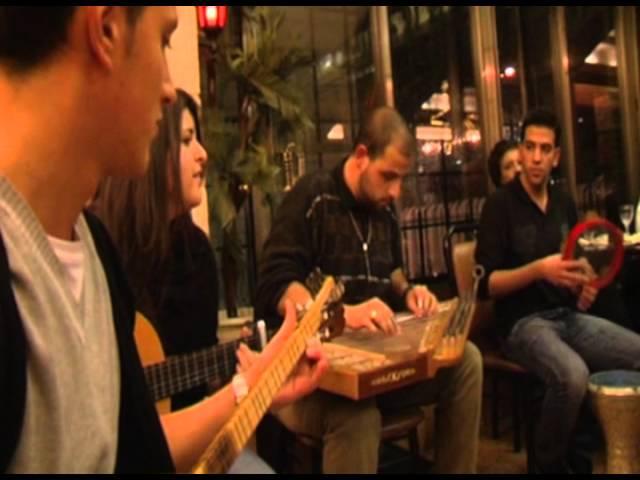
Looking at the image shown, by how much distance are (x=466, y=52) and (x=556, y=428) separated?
295cm

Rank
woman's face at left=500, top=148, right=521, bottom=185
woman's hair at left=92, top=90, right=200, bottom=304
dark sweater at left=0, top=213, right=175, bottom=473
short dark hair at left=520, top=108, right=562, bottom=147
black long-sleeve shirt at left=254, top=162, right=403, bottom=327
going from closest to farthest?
dark sweater at left=0, top=213, right=175, bottom=473 → woman's hair at left=92, top=90, right=200, bottom=304 → black long-sleeve shirt at left=254, top=162, right=403, bottom=327 → short dark hair at left=520, top=108, right=562, bottom=147 → woman's face at left=500, top=148, right=521, bottom=185

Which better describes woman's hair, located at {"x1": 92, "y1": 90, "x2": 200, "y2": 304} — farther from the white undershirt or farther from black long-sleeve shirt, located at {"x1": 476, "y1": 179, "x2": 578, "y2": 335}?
black long-sleeve shirt, located at {"x1": 476, "y1": 179, "x2": 578, "y2": 335}

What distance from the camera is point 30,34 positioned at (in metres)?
0.60

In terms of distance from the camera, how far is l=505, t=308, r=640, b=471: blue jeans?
2.28 m

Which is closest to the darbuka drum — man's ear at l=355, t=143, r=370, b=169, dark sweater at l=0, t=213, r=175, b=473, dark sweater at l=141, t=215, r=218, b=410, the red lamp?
man's ear at l=355, t=143, r=370, b=169

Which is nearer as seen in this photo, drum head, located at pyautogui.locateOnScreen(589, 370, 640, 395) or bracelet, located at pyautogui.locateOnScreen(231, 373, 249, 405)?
bracelet, located at pyautogui.locateOnScreen(231, 373, 249, 405)

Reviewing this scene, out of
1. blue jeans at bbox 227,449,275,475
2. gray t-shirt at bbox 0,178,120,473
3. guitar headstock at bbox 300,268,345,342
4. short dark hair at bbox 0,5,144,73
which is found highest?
short dark hair at bbox 0,5,144,73

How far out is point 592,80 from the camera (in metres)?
4.73

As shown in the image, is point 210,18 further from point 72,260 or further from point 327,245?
point 72,260

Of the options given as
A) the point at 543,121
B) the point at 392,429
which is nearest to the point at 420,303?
the point at 392,429

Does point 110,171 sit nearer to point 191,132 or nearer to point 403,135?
point 191,132

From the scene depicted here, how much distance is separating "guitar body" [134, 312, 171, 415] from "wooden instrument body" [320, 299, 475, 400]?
469 mm

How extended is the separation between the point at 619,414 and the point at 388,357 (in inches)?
44.9

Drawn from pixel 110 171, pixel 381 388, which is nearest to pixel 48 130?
pixel 110 171
